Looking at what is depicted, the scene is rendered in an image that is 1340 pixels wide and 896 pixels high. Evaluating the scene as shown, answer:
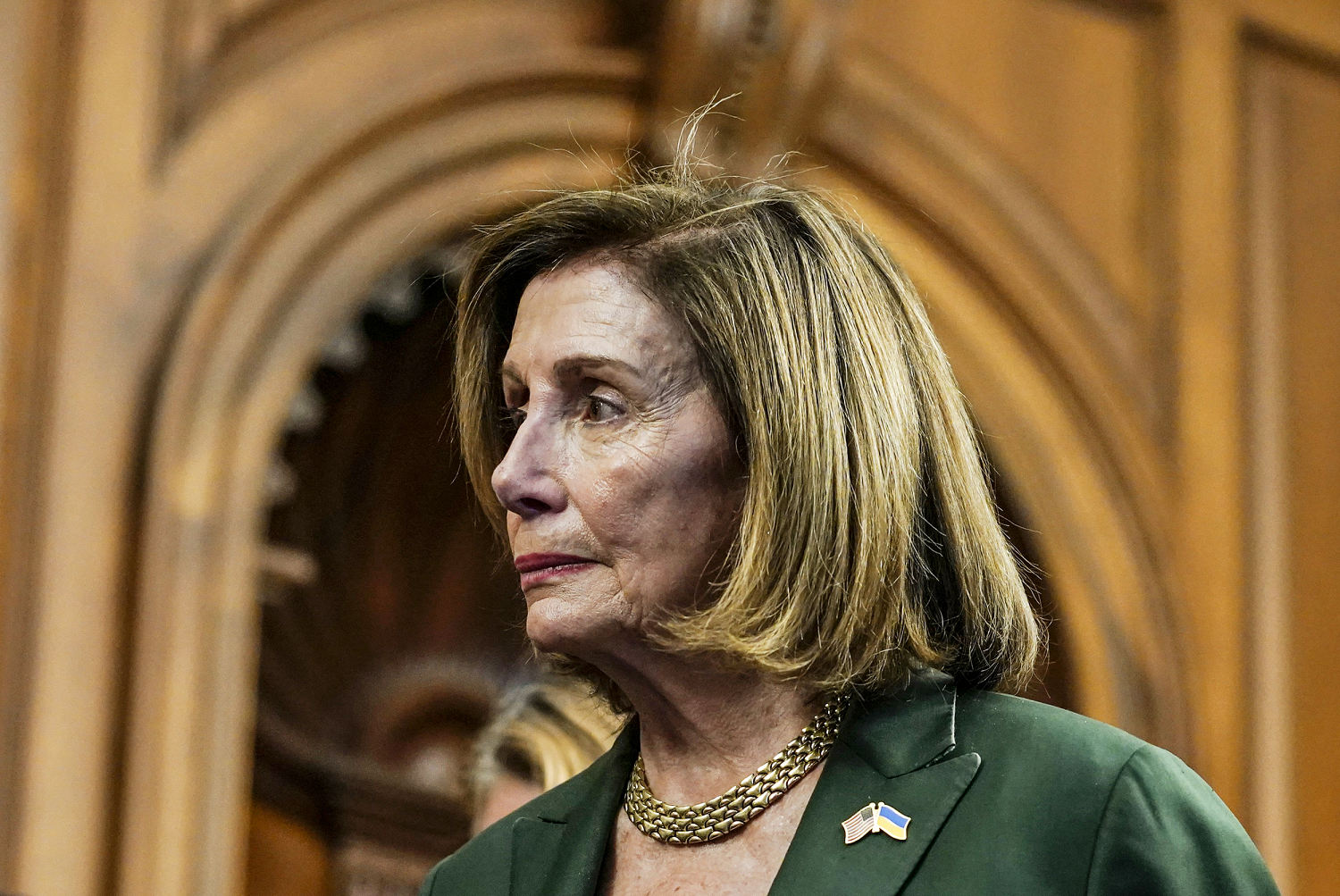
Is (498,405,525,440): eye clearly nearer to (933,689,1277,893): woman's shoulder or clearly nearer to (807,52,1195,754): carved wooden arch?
(933,689,1277,893): woman's shoulder

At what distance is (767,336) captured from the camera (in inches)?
65.6

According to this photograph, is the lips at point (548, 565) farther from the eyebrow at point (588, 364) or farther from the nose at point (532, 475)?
the eyebrow at point (588, 364)

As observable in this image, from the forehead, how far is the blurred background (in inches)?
53.0

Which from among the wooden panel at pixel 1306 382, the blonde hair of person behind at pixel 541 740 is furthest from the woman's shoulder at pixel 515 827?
the wooden panel at pixel 1306 382

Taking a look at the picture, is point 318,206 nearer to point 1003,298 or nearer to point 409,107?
point 409,107

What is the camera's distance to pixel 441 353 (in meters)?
4.03

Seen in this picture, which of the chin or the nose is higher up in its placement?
the nose

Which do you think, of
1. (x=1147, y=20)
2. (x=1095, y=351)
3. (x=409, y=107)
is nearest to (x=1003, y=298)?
(x=1095, y=351)

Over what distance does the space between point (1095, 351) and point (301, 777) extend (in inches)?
79.6

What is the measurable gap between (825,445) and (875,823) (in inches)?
13.4

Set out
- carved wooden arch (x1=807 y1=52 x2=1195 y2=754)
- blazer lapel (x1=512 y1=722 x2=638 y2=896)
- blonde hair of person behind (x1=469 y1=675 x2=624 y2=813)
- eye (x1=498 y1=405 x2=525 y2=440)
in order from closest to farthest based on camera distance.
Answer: blazer lapel (x1=512 y1=722 x2=638 y2=896)
eye (x1=498 y1=405 x2=525 y2=440)
blonde hair of person behind (x1=469 y1=675 x2=624 y2=813)
carved wooden arch (x1=807 y1=52 x2=1195 y2=754)

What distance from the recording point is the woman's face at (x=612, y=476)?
5.32ft

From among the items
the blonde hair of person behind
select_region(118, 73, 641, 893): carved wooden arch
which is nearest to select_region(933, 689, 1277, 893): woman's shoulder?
the blonde hair of person behind

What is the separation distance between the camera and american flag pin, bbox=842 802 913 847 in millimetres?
1507
